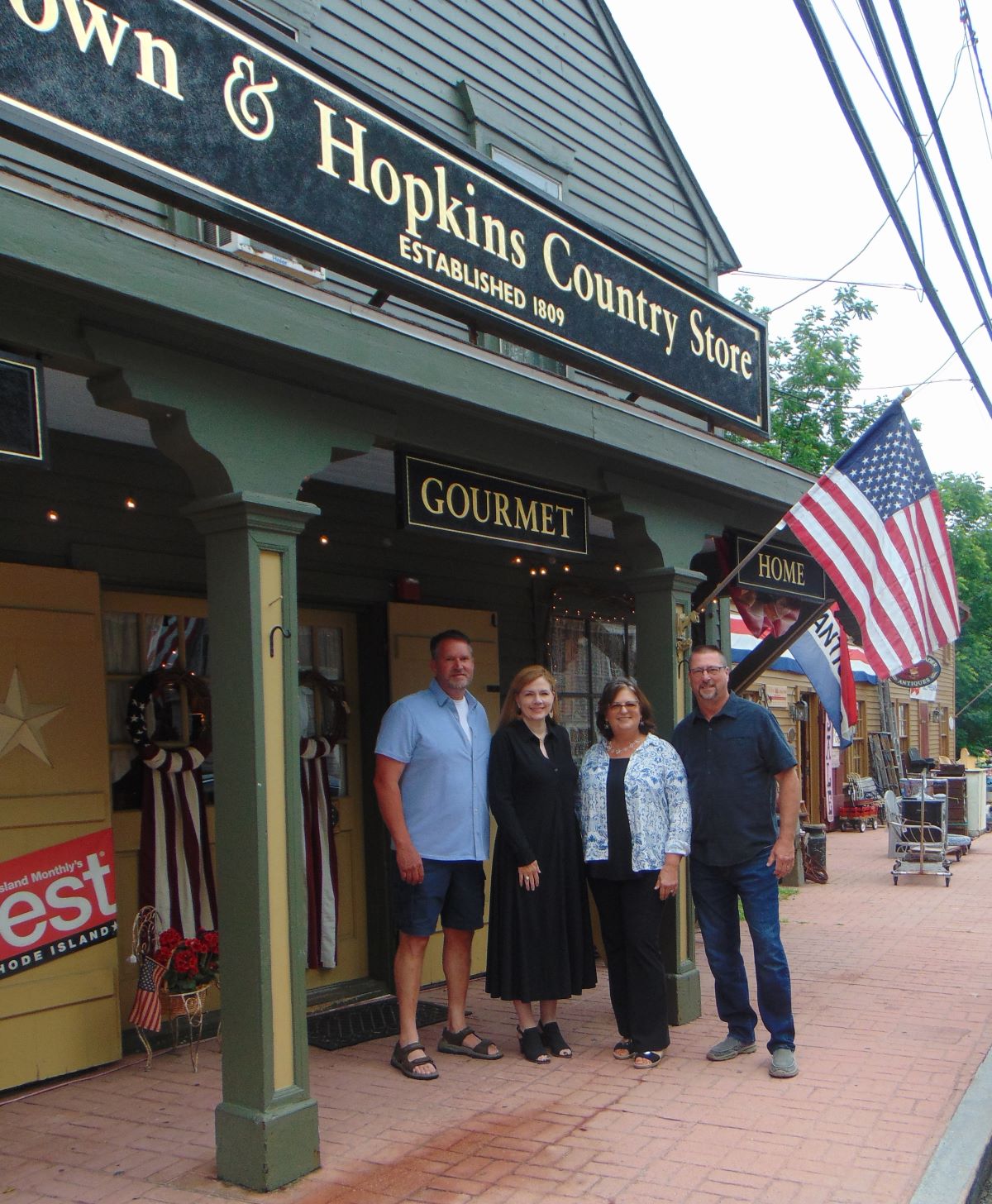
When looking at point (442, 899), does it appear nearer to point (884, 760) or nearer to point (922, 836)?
point (922, 836)

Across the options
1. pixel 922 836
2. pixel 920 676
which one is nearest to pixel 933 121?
pixel 922 836

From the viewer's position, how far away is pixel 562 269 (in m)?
5.73

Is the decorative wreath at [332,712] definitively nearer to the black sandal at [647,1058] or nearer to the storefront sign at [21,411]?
the black sandal at [647,1058]

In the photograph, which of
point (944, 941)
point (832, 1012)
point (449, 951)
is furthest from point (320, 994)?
point (944, 941)

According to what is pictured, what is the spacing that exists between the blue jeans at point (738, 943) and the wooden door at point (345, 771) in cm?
Answer: 214

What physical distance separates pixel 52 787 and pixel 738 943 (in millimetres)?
3143

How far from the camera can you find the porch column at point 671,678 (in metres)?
6.09

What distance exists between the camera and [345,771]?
275 inches

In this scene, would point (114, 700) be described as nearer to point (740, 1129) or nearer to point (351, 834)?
point (351, 834)

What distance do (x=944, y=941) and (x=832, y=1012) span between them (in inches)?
105

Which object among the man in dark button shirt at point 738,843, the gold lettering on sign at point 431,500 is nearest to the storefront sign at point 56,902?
the gold lettering on sign at point 431,500

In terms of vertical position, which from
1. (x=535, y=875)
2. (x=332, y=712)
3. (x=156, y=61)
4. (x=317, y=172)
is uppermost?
(x=156, y=61)

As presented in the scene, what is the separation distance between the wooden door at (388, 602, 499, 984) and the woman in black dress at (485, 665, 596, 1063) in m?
1.57

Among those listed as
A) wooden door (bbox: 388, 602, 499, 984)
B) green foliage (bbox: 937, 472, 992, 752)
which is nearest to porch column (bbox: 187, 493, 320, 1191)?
wooden door (bbox: 388, 602, 499, 984)
